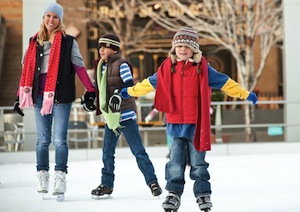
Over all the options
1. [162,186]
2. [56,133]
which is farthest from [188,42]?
[162,186]

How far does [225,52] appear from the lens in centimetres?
2122

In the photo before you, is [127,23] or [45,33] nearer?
[45,33]

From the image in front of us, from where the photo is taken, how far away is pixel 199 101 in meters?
5.06

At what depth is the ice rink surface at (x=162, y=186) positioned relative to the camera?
18.6 ft

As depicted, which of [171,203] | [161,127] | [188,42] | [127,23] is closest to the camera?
[171,203]

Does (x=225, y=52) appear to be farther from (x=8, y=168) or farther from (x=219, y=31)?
(x=8, y=168)

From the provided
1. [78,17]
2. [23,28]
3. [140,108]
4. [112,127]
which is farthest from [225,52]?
[112,127]

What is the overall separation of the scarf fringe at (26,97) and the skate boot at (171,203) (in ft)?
5.20

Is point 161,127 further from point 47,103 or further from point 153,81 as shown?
point 153,81

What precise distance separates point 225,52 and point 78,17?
4280mm

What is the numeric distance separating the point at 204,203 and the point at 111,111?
1353mm

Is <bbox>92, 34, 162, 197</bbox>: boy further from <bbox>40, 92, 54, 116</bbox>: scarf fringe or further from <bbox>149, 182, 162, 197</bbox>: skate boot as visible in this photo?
<bbox>40, 92, 54, 116</bbox>: scarf fringe

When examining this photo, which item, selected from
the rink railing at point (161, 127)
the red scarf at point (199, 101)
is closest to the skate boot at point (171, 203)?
the red scarf at point (199, 101)

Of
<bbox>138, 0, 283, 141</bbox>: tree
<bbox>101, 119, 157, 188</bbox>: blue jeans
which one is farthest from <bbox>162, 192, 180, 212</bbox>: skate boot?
<bbox>138, 0, 283, 141</bbox>: tree
